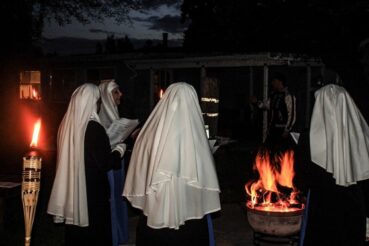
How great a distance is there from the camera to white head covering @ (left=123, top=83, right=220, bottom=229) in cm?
356

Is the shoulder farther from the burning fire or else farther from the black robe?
the burning fire

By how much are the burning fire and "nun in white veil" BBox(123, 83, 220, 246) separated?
2.11 metres

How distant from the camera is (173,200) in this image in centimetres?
357

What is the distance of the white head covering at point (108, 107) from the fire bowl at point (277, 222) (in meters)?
2.10

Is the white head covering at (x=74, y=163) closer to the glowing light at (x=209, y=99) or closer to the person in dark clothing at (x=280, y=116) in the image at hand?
the person in dark clothing at (x=280, y=116)

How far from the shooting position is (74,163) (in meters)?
4.63

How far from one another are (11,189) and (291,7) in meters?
11.5

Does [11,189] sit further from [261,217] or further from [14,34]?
[14,34]

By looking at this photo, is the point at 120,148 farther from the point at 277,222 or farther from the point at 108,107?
the point at 277,222

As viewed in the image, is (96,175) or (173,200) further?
(96,175)

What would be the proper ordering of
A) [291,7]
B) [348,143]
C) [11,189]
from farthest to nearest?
1. [291,7]
2. [11,189]
3. [348,143]

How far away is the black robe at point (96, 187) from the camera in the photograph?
4.66 meters

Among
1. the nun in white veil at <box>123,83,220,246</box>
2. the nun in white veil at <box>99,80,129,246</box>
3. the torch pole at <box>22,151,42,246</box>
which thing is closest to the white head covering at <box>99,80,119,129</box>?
the nun in white veil at <box>99,80,129,246</box>

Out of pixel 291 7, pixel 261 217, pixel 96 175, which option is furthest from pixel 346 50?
pixel 96 175
